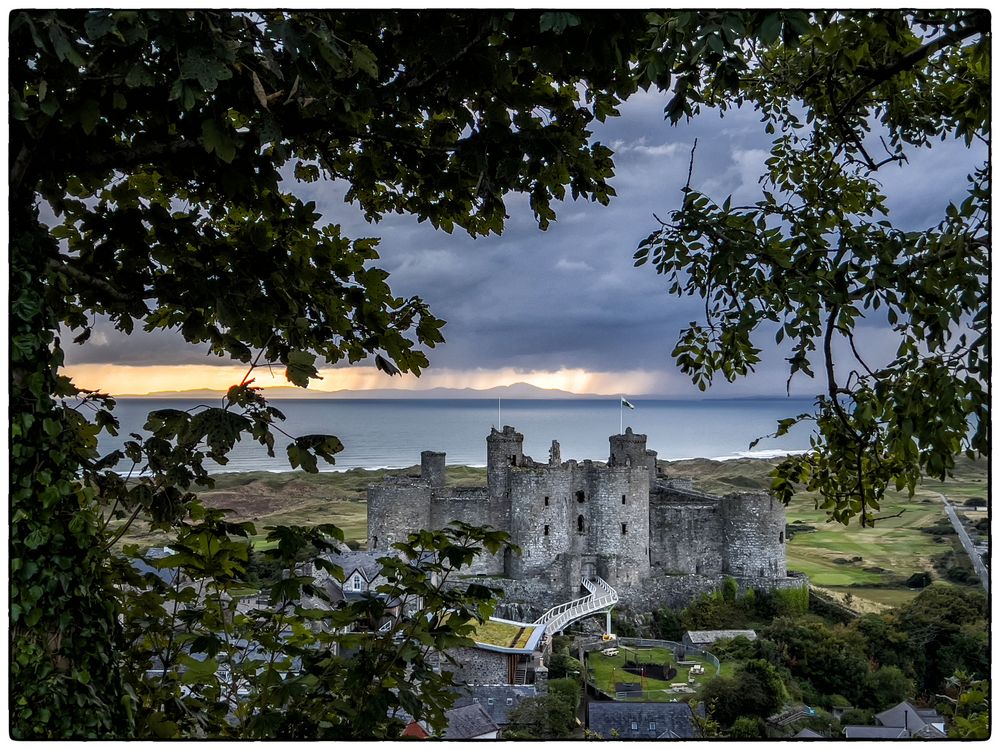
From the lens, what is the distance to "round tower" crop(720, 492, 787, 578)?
20.1ft

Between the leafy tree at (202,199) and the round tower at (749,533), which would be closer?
the leafy tree at (202,199)

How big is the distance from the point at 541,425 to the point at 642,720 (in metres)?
1.29

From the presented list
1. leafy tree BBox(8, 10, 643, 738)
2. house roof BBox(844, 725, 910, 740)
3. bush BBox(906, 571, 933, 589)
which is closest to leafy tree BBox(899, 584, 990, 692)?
bush BBox(906, 571, 933, 589)

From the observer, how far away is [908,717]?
2.73 meters

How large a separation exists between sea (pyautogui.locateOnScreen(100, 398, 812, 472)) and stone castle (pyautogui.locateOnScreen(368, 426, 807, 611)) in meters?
0.41

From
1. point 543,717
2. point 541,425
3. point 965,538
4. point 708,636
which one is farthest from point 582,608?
point 965,538

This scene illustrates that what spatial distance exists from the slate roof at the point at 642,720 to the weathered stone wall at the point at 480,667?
1.50ft

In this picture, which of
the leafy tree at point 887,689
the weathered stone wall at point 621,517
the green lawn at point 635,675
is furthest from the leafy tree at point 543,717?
the weathered stone wall at point 621,517

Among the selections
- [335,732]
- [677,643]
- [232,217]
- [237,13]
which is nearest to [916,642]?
[677,643]

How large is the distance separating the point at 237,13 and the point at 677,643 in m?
3.72

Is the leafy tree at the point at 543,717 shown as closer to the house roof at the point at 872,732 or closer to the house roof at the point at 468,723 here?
the house roof at the point at 468,723

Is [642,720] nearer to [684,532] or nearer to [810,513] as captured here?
[810,513]

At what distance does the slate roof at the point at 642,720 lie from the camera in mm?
2582

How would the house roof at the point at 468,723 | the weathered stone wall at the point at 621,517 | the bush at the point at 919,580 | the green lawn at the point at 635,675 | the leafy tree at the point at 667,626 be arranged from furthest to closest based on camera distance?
the weathered stone wall at the point at 621,517 → the leafy tree at the point at 667,626 → the green lawn at the point at 635,675 → the bush at the point at 919,580 → the house roof at the point at 468,723
